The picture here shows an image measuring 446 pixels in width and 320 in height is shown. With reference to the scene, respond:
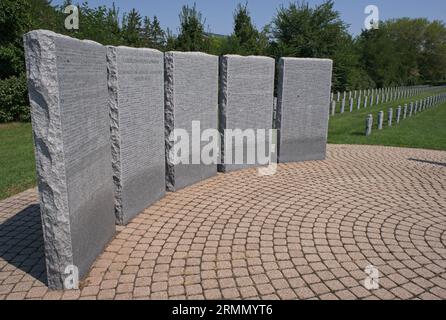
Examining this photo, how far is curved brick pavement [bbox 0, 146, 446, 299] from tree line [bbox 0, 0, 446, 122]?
37.8ft

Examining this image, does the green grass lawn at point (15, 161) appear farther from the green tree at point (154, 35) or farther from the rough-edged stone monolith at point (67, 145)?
the green tree at point (154, 35)

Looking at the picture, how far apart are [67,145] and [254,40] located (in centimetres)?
2739

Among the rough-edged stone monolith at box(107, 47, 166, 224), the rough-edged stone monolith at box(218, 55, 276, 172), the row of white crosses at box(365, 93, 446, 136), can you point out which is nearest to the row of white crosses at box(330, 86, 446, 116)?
the row of white crosses at box(365, 93, 446, 136)

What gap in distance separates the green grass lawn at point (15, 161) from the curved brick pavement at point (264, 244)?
2.25 feet

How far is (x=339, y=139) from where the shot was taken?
13133 mm

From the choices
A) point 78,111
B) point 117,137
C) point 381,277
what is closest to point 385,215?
point 381,277

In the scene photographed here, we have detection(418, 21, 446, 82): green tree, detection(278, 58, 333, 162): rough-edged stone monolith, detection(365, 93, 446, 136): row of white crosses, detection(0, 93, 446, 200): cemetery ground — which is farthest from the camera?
detection(418, 21, 446, 82): green tree

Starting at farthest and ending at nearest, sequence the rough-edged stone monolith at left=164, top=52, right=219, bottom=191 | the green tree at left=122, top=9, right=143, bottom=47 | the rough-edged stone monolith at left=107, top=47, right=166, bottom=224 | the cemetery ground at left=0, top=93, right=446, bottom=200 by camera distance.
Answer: the green tree at left=122, top=9, right=143, bottom=47 → the cemetery ground at left=0, top=93, right=446, bottom=200 → the rough-edged stone monolith at left=164, top=52, right=219, bottom=191 → the rough-edged stone monolith at left=107, top=47, right=166, bottom=224

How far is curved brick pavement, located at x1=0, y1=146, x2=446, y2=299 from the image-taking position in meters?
3.97

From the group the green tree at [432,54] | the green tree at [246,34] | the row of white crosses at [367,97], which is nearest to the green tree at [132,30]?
the green tree at [246,34]

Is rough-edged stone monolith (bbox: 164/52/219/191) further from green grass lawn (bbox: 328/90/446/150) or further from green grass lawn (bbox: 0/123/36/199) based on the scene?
green grass lawn (bbox: 328/90/446/150)

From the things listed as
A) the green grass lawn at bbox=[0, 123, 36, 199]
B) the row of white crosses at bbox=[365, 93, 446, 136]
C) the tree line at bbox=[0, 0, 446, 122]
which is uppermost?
the tree line at bbox=[0, 0, 446, 122]

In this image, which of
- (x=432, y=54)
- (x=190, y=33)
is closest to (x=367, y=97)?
(x=190, y=33)

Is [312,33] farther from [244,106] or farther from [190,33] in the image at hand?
[244,106]
